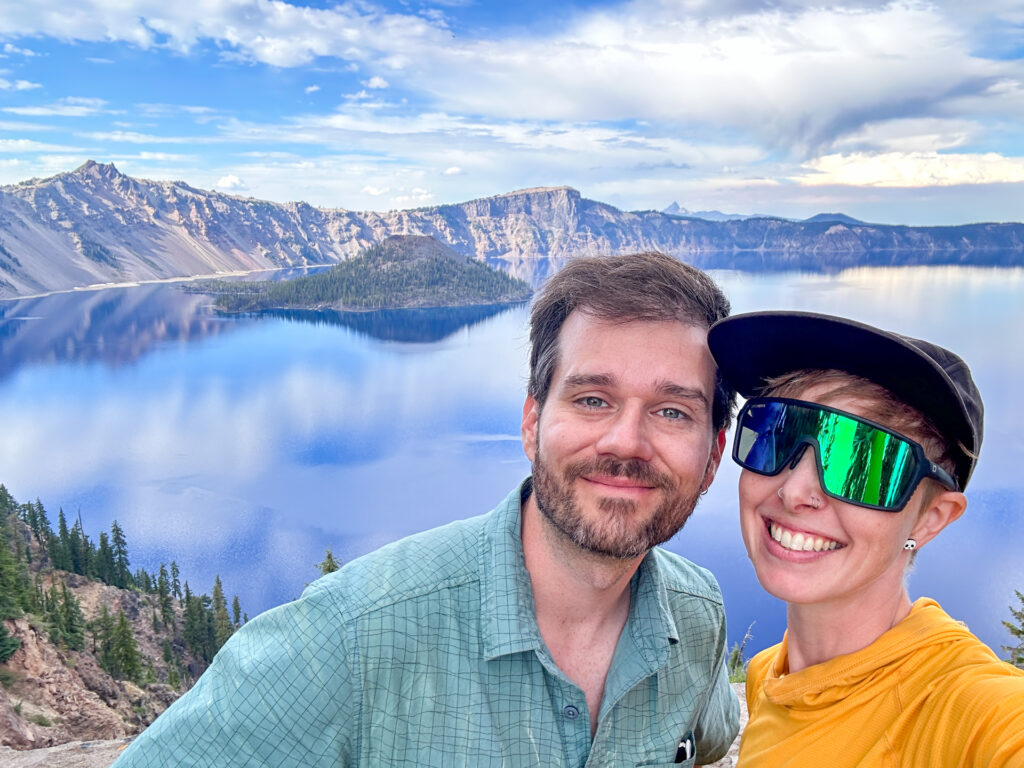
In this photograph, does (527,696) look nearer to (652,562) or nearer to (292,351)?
(652,562)

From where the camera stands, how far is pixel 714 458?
2971 millimetres

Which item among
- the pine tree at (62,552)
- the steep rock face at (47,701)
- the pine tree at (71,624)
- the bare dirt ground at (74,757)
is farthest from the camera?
the pine tree at (62,552)

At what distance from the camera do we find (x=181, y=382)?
92.4 meters

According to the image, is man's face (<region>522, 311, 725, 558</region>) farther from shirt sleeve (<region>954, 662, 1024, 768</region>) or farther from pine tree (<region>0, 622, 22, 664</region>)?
pine tree (<region>0, 622, 22, 664</region>)

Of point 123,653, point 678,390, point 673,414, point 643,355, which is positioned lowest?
point 123,653

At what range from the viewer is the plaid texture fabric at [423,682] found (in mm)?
2141

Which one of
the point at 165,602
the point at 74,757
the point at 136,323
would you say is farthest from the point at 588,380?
the point at 136,323

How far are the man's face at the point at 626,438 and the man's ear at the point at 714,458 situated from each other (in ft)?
0.39

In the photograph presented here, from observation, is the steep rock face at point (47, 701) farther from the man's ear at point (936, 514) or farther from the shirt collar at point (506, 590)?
the man's ear at point (936, 514)

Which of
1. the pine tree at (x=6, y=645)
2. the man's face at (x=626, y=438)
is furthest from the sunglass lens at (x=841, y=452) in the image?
the pine tree at (x=6, y=645)

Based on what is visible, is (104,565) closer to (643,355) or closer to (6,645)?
(6,645)

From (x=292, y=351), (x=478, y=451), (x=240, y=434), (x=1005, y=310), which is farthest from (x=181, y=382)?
(x=1005, y=310)

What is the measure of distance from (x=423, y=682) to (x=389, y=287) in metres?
166

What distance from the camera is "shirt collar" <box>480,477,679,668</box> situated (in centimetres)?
238
